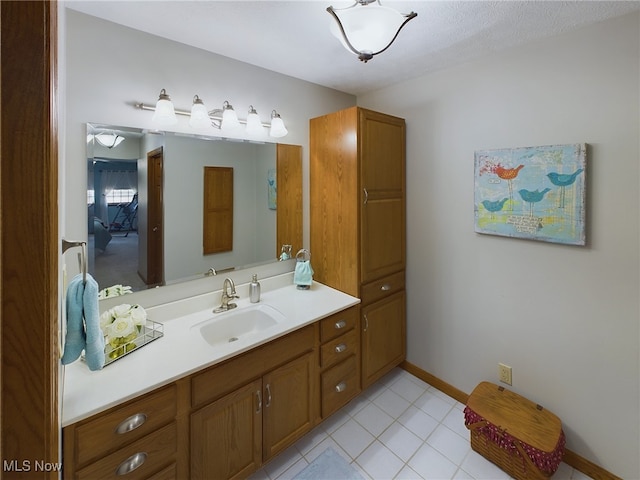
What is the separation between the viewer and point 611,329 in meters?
1.53

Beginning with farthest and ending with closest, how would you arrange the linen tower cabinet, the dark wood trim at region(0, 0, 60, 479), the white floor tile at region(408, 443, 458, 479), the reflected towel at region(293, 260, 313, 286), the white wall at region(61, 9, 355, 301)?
1. the reflected towel at region(293, 260, 313, 286)
2. the linen tower cabinet
3. the white floor tile at region(408, 443, 458, 479)
4. the white wall at region(61, 9, 355, 301)
5. the dark wood trim at region(0, 0, 60, 479)

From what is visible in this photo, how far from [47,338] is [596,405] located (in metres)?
2.36

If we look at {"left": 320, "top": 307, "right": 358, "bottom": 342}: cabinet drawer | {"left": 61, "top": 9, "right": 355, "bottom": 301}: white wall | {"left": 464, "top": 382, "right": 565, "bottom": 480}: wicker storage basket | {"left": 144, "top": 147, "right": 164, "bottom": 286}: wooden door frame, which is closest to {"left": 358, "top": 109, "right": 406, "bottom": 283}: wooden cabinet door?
{"left": 320, "top": 307, "right": 358, "bottom": 342}: cabinet drawer

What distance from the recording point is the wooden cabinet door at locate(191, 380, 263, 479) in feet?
4.18

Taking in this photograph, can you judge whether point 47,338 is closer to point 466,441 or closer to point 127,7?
point 127,7

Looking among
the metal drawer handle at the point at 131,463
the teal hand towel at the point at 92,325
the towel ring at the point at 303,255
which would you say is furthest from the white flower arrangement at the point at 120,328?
the towel ring at the point at 303,255

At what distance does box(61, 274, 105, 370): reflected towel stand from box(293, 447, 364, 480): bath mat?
1276 millimetres

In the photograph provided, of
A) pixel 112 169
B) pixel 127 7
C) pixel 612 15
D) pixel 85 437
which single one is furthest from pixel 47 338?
pixel 612 15

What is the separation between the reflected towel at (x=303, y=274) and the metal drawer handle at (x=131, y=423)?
3.96ft

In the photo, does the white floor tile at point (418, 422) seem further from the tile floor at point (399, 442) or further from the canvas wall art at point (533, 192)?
the canvas wall art at point (533, 192)

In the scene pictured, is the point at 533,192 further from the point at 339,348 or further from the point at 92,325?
the point at 92,325

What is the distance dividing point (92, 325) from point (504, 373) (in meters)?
2.27

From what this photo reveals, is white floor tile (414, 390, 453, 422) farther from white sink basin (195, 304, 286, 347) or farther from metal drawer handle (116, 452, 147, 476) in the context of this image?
metal drawer handle (116, 452, 147, 476)

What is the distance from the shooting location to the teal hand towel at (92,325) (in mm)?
1000
